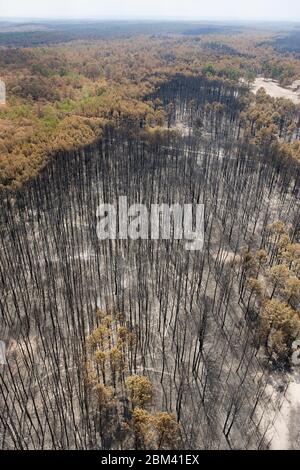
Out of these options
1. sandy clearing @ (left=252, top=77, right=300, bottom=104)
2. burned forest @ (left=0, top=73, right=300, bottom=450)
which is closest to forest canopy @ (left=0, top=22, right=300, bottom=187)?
burned forest @ (left=0, top=73, right=300, bottom=450)

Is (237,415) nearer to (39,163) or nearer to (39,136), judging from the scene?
(39,163)

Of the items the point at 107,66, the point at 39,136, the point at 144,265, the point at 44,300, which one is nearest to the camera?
the point at 44,300

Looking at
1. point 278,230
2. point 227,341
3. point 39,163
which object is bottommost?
point 227,341

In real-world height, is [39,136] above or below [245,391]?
above

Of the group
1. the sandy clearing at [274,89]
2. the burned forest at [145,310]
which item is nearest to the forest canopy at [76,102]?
the burned forest at [145,310]

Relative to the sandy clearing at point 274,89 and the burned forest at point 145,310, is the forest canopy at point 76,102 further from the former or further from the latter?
the sandy clearing at point 274,89

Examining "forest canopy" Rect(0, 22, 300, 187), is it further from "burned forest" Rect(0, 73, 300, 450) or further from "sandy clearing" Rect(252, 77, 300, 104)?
"sandy clearing" Rect(252, 77, 300, 104)

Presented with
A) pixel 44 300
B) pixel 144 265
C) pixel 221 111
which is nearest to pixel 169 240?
pixel 144 265

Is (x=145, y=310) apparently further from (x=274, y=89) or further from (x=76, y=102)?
(x=274, y=89)

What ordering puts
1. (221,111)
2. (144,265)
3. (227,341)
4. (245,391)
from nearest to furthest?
(245,391)
(227,341)
(144,265)
(221,111)

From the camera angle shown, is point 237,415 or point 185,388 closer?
point 237,415
